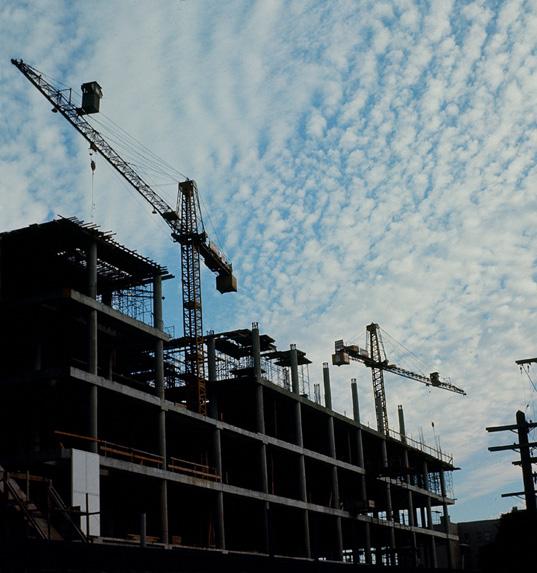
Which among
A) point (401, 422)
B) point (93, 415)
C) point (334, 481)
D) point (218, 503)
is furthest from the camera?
point (401, 422)

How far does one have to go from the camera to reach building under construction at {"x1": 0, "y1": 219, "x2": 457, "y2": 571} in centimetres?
4919

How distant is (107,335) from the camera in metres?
58.7

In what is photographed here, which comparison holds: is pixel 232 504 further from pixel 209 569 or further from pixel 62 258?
pixel 209 569

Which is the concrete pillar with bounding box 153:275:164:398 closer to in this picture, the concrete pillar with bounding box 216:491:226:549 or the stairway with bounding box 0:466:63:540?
the concrete pillar with bounding box 216:491:226:549

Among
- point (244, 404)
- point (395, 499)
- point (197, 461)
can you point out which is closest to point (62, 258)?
point (197, 461)

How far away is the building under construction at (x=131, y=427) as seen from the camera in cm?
4919

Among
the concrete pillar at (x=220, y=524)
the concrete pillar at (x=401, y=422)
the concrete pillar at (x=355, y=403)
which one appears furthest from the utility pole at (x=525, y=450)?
the concrete pillar at (x=401, y=422)

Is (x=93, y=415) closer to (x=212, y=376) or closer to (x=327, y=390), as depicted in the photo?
(x=212, y=376)

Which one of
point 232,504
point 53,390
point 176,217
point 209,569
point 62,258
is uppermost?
point 176,217

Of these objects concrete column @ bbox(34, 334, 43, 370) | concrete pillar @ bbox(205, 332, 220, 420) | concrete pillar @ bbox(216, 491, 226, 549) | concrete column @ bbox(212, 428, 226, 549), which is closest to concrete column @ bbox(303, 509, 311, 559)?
concrete column @ bbox(212, 428, 226, 549)

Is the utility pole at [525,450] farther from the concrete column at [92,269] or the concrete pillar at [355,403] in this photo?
the concrete pillar at [355,403]

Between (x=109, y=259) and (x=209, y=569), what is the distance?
3544 cm

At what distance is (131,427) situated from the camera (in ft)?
206

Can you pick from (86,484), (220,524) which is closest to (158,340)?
(220,524)
